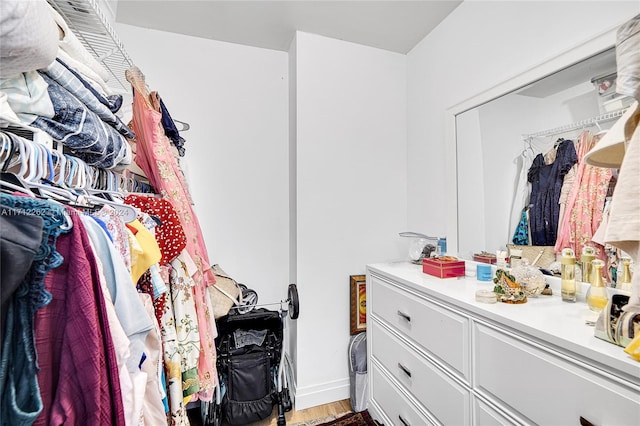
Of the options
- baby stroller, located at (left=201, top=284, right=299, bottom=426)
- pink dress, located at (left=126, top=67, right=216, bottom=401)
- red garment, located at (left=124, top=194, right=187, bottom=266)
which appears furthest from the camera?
A: baby stroller, located at (left=201, top=284, right=299, bottom=426)

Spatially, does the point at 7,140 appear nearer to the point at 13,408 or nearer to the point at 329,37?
the point at 13,408

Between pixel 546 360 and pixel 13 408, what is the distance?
1.18 metres

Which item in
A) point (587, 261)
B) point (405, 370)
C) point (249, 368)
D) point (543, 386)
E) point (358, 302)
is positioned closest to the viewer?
point (543, 386)

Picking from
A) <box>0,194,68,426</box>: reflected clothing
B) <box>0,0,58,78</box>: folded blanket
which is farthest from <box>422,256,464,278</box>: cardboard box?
<box>0,0,58,78</box>: folded blanket

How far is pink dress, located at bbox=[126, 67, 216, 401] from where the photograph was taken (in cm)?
118

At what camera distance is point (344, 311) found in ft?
6.61

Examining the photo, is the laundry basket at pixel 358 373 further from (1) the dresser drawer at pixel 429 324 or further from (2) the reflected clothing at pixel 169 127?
(2) the reflected clothing at pixel 169 127

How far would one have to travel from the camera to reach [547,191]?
4.24 feet

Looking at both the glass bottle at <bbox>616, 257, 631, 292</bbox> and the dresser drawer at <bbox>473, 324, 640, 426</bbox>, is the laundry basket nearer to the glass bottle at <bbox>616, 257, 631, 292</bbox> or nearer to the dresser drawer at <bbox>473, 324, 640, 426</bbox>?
the dresser drawer at <bbox>473, 324, 640, 426</bbox>

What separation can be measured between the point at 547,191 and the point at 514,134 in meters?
0.32

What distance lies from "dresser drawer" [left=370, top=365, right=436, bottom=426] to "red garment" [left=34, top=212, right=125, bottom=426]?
1245 millimetres

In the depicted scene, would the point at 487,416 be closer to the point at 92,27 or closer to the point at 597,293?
the point at 597,293

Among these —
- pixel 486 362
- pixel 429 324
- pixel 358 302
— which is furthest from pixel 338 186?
pixel 486 362

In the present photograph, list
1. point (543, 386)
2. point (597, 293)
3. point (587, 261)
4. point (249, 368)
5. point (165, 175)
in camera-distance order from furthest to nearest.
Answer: point (249, 368) → point (165, 175) → point (587, 261) → point (597, 293) → point (543, 386)
